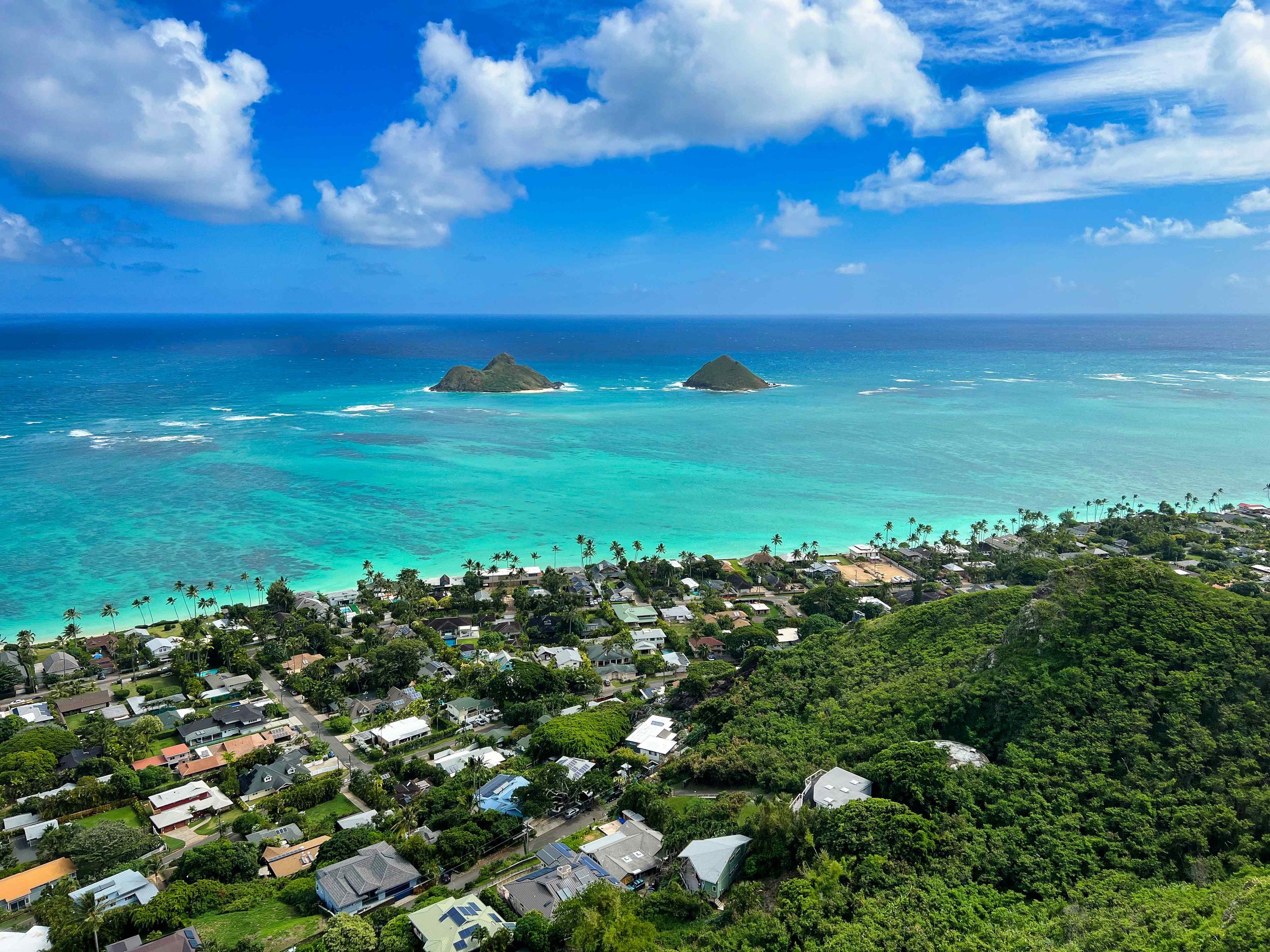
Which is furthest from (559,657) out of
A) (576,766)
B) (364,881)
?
(364,881)

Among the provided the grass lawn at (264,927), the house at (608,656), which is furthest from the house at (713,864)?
the house at (608,656)

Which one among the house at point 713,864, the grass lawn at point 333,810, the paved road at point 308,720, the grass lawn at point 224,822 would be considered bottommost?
the grass lawn at point 224,822

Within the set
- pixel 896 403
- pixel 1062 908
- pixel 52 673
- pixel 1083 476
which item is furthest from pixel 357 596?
pixel 896 403

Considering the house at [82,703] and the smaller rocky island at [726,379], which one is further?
the smaller rocky island at [726,379]

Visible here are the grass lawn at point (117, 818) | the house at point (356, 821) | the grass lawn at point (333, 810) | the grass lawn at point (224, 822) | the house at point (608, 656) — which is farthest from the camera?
the house at point (608, 656)

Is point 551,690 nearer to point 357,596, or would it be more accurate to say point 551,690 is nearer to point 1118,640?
point 357,596

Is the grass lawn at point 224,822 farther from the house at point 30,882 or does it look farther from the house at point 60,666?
the house at point 60,666

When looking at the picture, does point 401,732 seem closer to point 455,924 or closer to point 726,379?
point 455,924

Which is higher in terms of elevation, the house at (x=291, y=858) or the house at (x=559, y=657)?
the house at (x=559, y=657)

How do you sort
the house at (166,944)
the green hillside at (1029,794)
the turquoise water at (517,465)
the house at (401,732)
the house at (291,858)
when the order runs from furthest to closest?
the turquoise water at (517,465)
the house at (401,732)
the house at (291,858)
the house at (166,944)
the green hillside at (1029,794)
